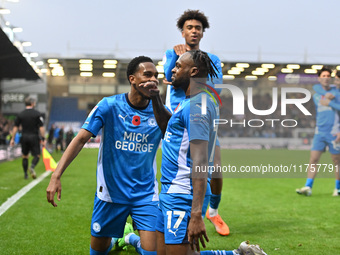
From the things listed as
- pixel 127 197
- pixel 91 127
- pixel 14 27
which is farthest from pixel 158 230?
pixel 14 27

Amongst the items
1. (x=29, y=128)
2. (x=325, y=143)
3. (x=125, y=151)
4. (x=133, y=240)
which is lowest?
(x=29, y=128)

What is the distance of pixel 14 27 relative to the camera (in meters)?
23.6

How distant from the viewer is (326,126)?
9.70 meters

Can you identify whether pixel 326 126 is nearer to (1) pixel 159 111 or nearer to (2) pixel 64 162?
(1) pixel 159 111

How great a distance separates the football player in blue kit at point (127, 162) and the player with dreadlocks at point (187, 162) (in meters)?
0.71

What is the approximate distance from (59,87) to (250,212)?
158 feet

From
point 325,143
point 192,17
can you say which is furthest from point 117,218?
point 325,143

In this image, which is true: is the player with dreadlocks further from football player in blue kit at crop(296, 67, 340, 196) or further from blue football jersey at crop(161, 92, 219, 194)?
football player in blue kit at crop(296, 67, 340, 196)

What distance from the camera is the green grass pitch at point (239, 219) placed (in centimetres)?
527

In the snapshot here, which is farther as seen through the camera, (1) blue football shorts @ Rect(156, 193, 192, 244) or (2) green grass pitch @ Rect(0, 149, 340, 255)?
(2) green grass pitch @ Rect(0, 149, 340, 255)

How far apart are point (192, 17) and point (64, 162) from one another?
92.5 inches

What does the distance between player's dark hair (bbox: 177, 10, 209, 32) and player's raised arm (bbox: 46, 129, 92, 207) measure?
196cm

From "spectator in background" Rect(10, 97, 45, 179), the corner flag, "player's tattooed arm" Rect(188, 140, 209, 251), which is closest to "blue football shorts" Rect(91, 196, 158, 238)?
"player's tattooed arm" Rect(188, 140, 209, 251)

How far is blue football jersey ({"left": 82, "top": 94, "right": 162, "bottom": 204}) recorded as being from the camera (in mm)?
4066
